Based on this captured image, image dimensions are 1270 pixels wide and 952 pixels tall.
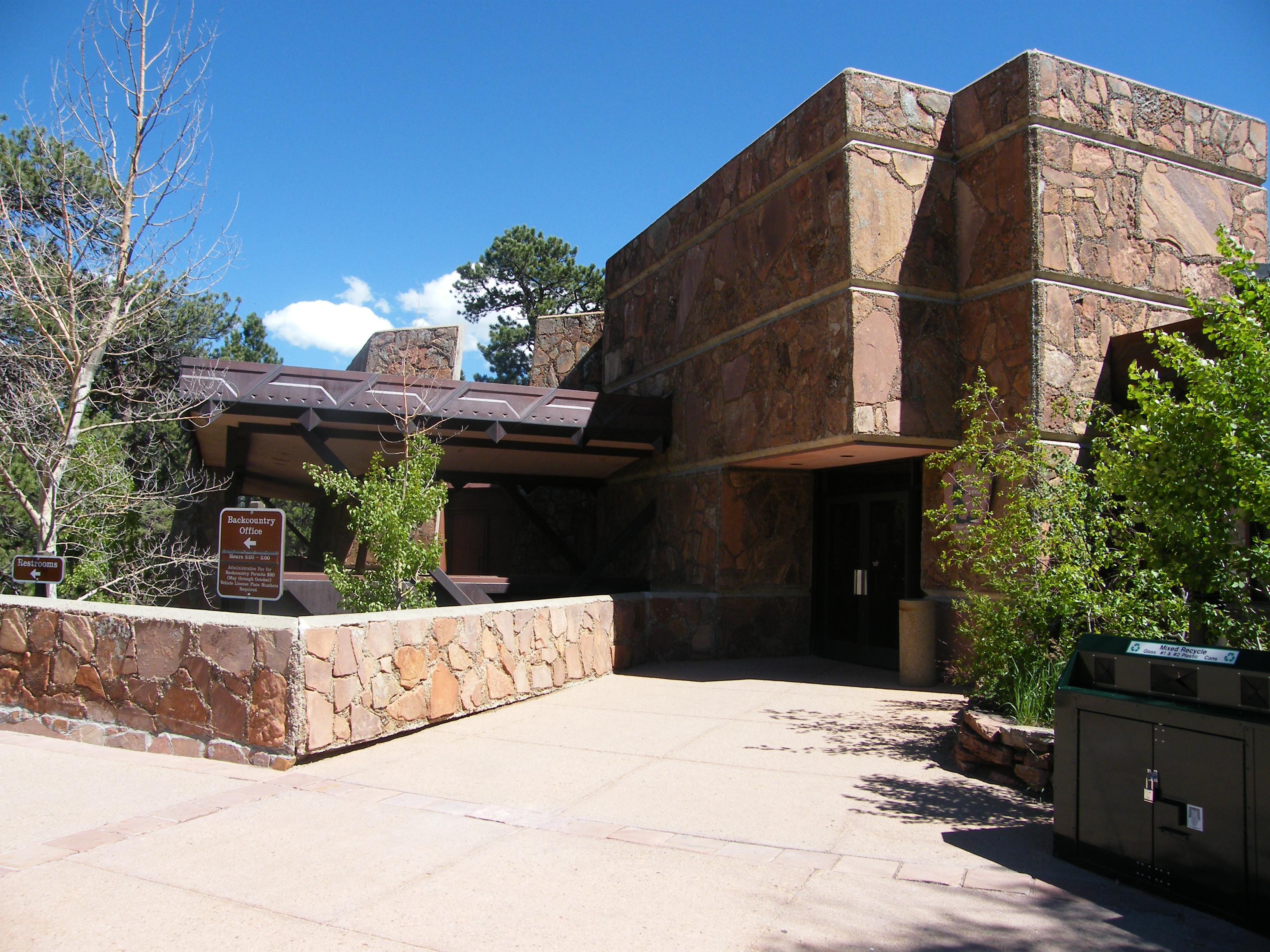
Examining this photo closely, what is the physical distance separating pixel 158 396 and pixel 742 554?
8194mm

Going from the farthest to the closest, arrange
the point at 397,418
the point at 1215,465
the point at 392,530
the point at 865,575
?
the point at 865,575 < the point at 397,418 < the point at 392,530 < the point at 1215,465

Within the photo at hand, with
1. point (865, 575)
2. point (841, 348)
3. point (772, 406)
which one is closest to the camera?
point (841, 348)

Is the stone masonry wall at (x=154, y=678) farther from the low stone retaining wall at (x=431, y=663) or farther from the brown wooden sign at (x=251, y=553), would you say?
the brown wooden sign at (x=251, y=553)

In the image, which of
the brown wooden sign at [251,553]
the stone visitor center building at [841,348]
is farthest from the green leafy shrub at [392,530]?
the brown wooden sign at [251,553]

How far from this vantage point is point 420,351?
19.8 meters

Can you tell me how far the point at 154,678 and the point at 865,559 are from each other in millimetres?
8634

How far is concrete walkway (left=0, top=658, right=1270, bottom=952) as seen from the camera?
384 cm

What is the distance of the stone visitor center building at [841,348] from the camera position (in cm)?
995

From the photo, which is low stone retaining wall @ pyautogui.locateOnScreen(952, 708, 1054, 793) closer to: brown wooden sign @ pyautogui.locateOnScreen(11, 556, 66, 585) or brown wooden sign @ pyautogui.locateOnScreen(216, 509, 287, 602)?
brown wooden sign @ pyautogui.locateOnScreen(216, 509, 287, 602)

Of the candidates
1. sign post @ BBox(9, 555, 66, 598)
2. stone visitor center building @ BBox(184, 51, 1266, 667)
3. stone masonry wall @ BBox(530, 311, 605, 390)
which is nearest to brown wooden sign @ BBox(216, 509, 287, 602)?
sign post @ BBox(9, 555, 66, 598)

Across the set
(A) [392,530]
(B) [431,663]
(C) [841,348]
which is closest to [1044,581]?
(C) [841,348]

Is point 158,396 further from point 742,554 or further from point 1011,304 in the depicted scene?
point 1011,304

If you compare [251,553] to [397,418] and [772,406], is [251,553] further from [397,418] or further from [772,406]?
[772,406]

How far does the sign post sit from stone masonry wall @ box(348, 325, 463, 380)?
1067 centimetres
